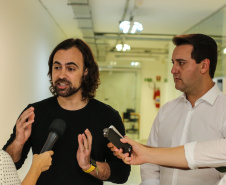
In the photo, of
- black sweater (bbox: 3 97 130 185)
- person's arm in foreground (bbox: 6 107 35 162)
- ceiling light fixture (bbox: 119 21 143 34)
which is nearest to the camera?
person's arm in foreground (bbox: 6 107 35 162)

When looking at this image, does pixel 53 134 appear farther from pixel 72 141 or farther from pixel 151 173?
pixel 151 173

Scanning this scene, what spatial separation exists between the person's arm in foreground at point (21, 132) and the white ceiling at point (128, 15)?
2.72 m

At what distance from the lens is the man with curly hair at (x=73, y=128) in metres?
1.44

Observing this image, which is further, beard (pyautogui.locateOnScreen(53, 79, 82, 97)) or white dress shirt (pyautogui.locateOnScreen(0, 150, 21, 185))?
beard (pyautogui.locateOnScreen(53, 79, 82, 97))

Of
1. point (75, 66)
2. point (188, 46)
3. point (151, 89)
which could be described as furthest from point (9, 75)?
point (151, 89)

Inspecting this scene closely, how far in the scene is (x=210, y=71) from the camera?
68.7 inches

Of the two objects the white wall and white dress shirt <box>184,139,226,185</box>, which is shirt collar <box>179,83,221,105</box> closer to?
white dress shirt <box>184,139,226,185</box>

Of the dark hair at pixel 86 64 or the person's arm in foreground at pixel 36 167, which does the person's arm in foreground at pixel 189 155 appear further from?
the dark hair at pixel 86 64

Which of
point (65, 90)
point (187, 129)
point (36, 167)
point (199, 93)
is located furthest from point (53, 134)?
point (199, 93)

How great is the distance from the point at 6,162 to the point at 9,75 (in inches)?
82.7

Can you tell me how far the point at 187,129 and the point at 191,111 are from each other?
0.40 feet

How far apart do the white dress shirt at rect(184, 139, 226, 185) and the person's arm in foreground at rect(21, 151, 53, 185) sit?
636mm

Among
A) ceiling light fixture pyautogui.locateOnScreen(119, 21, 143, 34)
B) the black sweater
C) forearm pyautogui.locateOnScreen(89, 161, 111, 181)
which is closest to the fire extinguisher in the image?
ceiling light fixture pyautogui.locateOnScreen(119, 21, 143, 34)

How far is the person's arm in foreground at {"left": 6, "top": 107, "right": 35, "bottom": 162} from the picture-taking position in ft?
4.49
